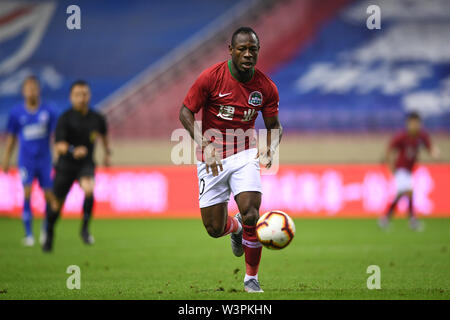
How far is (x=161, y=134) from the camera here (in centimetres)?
2172

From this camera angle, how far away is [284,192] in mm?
16672

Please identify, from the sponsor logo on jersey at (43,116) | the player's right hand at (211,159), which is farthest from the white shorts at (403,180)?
the player's right hand at (211,159)

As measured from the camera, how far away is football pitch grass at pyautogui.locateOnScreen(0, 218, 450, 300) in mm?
6043

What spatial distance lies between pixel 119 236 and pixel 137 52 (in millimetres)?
12247

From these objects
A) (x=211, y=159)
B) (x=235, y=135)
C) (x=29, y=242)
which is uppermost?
(x=235, y=135)

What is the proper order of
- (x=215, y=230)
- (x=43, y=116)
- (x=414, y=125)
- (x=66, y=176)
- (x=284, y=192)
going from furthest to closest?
(x=284, y=192), (x=414, y=125), (x=43, y=116), (x=66, y=176), (x=215, y=230)

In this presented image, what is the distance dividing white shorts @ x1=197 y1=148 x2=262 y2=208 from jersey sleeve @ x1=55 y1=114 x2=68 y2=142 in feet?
13.2

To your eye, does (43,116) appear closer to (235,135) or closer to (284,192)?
(235,135)

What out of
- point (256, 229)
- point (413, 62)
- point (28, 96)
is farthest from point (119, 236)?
point (413, 62)

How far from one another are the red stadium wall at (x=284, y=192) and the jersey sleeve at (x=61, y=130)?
6.86 m

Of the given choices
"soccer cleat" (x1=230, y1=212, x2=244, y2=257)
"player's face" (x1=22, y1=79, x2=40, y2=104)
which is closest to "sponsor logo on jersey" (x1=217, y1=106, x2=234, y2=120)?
"soccer cleat" (x1=230, y1=212, x2=244, y2=257)

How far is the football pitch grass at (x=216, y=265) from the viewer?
19.8 feet

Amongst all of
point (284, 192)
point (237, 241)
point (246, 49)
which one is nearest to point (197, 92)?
point (246, 49)

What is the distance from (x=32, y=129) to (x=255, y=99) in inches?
225
